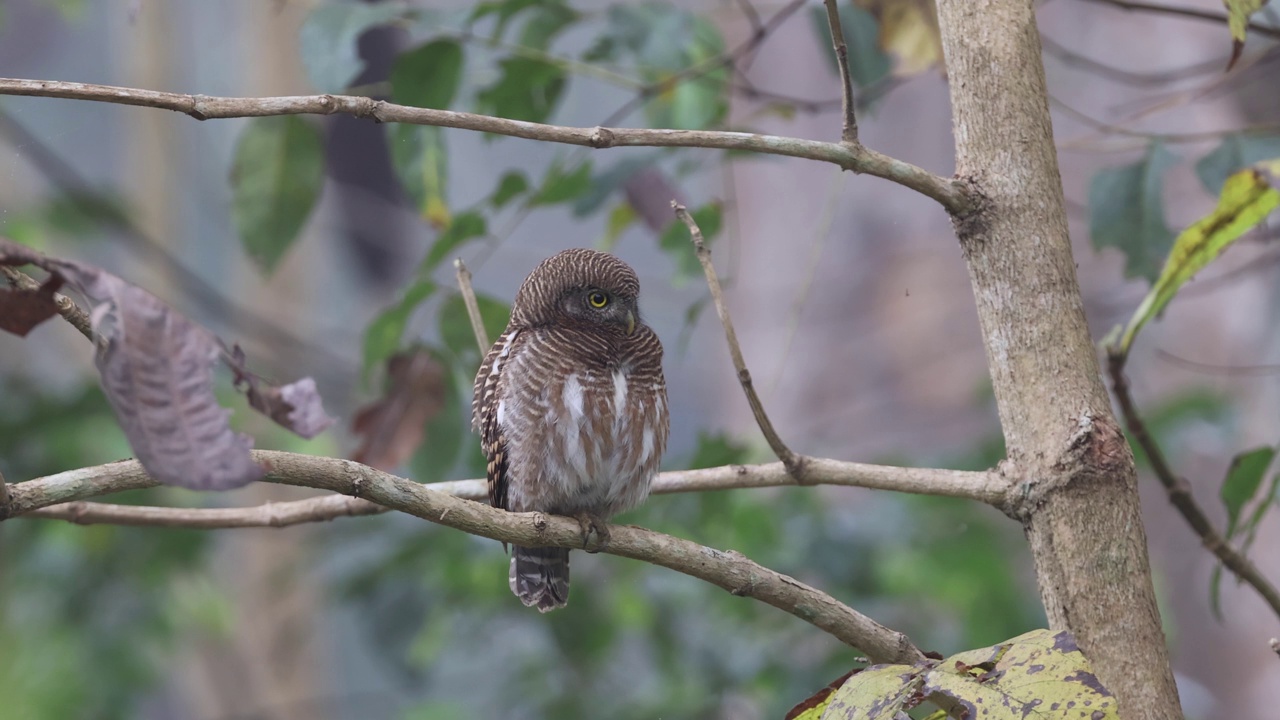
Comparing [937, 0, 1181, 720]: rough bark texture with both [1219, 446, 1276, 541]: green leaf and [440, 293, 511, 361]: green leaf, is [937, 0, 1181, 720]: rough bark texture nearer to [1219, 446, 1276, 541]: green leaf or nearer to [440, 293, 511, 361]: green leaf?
[1219, 446, 1276, 541]: green leaf

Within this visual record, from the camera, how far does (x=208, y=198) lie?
8109mm

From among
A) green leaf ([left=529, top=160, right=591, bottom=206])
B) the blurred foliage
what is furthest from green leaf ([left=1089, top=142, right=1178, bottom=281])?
green leaf ([left=529, top=160, right=591, bottom=206])

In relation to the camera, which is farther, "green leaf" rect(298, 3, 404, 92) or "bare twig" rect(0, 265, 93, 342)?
"green leaf" rect(298, 3, 404, 92)

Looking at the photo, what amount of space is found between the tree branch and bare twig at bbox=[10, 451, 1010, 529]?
36cm

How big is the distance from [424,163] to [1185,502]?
68.2 inches

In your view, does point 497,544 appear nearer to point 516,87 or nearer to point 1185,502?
point 516,87

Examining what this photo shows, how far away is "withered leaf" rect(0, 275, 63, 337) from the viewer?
88cm

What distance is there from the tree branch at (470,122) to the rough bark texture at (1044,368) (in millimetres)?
103

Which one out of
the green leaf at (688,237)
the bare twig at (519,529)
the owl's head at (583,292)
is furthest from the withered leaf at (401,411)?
the bare twig at (519,529)

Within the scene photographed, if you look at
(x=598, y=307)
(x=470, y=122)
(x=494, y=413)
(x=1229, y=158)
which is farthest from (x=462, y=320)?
(x=1229, y=158)

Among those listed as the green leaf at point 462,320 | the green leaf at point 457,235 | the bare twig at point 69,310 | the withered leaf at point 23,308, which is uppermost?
the green leaf at point 457,235

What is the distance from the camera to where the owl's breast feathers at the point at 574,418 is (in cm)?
231

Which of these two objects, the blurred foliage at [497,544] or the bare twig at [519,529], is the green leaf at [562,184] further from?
the bare twig at [519,529]

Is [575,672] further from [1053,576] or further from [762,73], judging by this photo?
[762,73]
